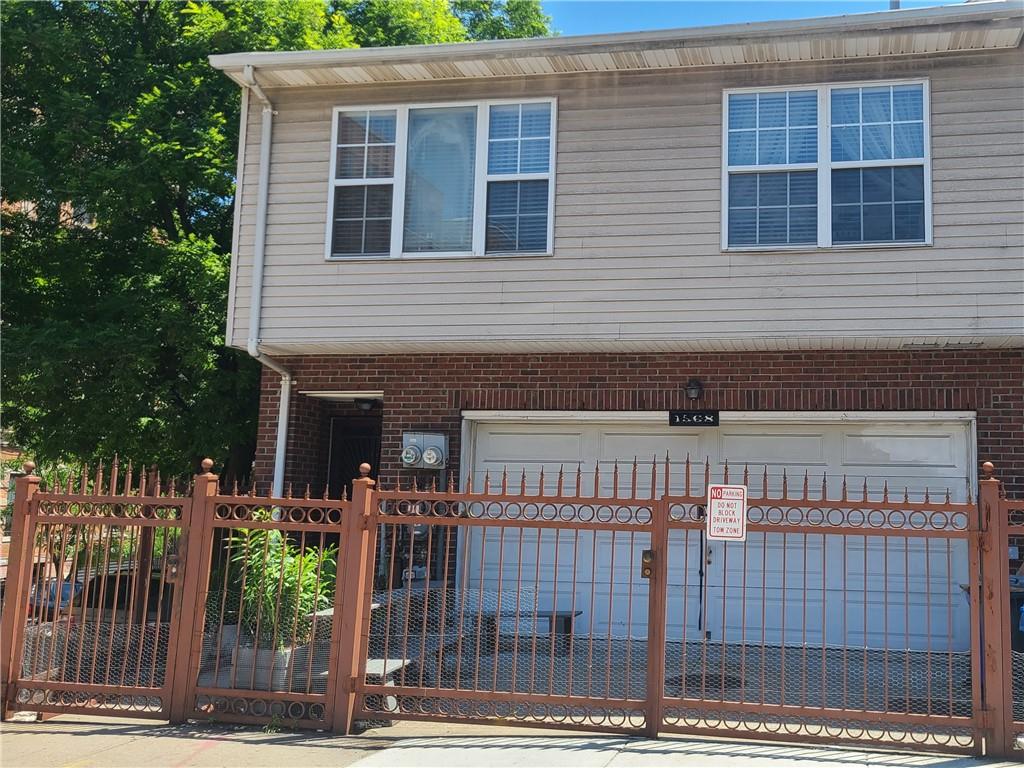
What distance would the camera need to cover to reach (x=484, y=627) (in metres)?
8.88

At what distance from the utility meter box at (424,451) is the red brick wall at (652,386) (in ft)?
0.66

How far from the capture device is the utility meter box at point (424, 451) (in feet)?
33.2

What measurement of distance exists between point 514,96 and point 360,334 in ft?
9.53

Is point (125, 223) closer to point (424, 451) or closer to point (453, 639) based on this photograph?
point (424, 451)

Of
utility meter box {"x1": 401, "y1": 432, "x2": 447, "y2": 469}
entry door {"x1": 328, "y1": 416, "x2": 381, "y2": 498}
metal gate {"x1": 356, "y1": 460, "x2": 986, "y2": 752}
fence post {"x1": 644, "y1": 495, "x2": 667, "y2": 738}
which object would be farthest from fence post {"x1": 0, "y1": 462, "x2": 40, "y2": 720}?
entry door {"x1": 328, "y1": 416, "x2": 381, "y2": 498}

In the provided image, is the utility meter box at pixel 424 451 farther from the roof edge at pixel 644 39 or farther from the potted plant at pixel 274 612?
the roof edge at pixel 644 39

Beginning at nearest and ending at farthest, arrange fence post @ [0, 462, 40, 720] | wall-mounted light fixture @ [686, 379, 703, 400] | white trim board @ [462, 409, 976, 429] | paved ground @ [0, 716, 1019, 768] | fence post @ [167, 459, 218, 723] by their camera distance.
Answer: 1. paved ground @ [0, 716, 1019, 768]
2. fence post @ [167, 459, 218, 723]
3. fence post @ [0, 462, 40, 720]
4. white trim board @ [462, 409, 976, 429]
5. wall-mounted light fixture @ [686, 379, 703, 400]

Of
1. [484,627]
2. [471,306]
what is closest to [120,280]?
[471,306]

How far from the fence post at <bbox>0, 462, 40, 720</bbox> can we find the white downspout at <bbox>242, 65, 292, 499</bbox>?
10.7 ft

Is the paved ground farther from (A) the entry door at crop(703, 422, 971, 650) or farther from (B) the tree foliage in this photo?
(B) the tree foliage

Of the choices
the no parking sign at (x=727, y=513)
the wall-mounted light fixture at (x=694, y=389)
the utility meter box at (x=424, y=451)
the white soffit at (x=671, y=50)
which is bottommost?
the no parking sign at (x=727, y=513)

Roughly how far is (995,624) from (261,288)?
743 cm

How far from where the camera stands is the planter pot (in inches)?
275

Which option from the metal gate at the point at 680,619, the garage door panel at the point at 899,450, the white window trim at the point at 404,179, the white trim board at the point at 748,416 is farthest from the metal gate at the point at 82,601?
the garage door panel at the point at 899,450
